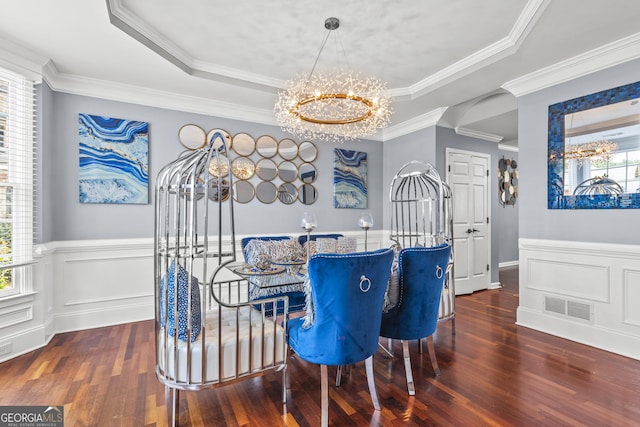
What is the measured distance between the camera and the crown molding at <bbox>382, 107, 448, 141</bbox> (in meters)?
4.52

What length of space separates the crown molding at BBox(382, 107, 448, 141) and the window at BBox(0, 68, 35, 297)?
15.0 ft

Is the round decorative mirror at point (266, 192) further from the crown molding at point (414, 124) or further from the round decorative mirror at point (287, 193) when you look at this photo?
the crown molding at point (414, 124)

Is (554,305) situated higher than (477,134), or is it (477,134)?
(477,134)

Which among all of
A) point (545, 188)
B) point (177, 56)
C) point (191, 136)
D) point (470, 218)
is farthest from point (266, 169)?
point (545, 188)

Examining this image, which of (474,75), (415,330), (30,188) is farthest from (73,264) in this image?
(474,75)

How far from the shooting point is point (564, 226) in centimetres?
325

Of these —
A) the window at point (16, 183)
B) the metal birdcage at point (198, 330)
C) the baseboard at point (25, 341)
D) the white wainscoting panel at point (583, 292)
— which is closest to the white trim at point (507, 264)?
the white wainscoting panel at point (583, 292)

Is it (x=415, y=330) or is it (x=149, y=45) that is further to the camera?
(x=149, y=45)

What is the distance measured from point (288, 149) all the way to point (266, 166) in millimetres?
446

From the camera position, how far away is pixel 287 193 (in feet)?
15.3

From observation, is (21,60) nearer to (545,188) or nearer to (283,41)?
(283,41)

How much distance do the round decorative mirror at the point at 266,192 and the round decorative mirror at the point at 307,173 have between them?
18.8 inches

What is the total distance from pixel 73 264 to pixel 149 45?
2.44 metres

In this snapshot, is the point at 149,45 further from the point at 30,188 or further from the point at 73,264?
the point at 73,264
